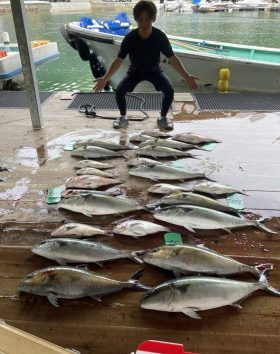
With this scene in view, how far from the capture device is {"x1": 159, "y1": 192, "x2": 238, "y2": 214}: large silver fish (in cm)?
273

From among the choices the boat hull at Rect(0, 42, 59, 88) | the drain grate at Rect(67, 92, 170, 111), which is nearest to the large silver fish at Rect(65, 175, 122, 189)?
the drain grate at Rect(67, 92, 170, 111)

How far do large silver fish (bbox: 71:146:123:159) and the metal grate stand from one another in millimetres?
2593

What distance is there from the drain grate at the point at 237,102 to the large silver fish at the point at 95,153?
2344 millimetres

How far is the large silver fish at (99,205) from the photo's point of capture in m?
Answer: 2.75

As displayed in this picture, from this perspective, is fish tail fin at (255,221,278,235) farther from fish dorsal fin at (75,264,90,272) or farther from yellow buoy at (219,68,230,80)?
yellow buoy at (219,68,230,80)

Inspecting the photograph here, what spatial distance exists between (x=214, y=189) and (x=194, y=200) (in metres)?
0.36

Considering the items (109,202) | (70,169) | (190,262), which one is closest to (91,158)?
(70,169)

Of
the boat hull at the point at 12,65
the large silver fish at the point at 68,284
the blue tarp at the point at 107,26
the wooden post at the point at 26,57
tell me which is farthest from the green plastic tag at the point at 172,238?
the blue tarp at the point at 107,26

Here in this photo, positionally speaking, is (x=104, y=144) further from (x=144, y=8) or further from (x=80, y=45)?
(x=80, y=45)

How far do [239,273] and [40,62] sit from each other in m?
10.3

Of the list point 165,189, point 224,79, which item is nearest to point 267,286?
point 165,189

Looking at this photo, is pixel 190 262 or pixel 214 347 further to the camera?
pixel 190 262

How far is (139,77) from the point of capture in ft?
16.8

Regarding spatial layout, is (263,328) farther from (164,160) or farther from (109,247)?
(164,160)
